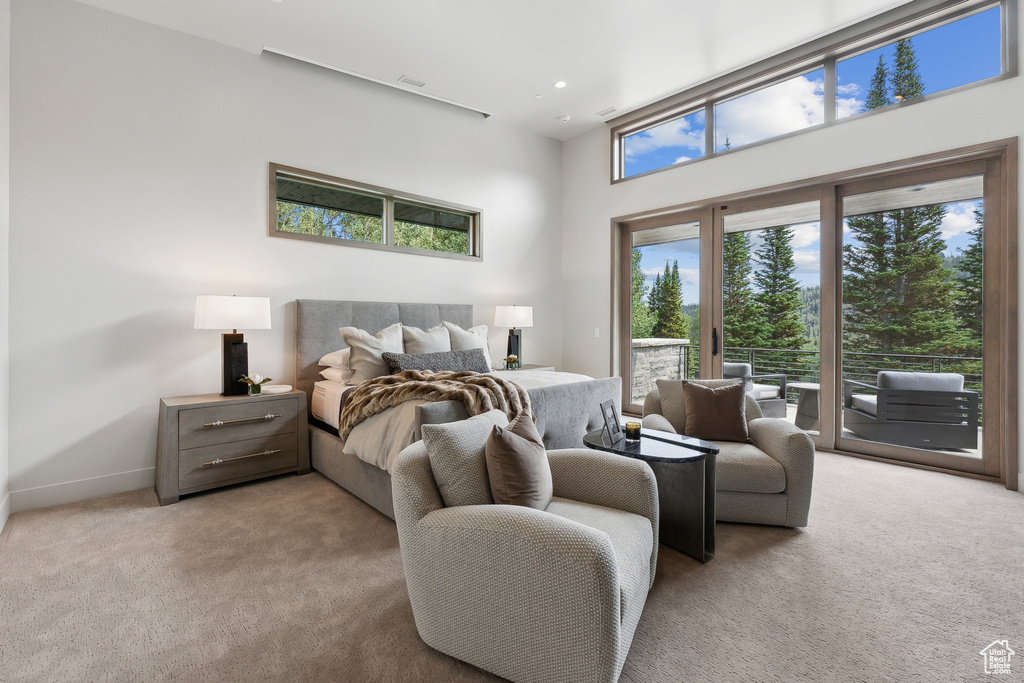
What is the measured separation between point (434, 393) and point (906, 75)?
4287 mm

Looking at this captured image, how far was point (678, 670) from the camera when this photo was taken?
1.51 m

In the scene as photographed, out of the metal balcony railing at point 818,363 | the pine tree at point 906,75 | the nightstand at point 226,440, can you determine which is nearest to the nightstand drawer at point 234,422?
the nightstand at point 226,440

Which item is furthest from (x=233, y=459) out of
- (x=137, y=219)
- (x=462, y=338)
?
(x=462, y=338)

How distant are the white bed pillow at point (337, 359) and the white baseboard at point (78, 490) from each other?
53.6 inches

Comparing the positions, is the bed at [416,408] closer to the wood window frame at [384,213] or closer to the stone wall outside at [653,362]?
the wood window frame at [384,213]

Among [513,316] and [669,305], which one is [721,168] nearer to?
[669,305]

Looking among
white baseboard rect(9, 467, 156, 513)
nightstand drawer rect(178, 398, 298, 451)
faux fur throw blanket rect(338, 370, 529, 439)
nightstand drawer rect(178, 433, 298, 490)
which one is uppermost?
faux fur throw blanket rect(338, 370, 529, 439)

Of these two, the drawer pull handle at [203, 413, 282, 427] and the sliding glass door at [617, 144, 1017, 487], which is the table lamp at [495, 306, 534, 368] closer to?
the sliding glass door at [617, 144, 1017, 487]

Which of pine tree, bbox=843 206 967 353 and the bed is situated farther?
pine tree, bbox=843 206 967 353

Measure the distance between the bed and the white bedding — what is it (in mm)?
66

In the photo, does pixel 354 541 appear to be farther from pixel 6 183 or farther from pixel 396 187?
pixel 396 187

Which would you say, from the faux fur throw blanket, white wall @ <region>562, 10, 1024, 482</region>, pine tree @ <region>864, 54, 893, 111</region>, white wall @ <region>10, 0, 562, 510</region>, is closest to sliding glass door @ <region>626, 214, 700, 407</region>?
white wall @ <region>562, 10, 1024, 482</region>

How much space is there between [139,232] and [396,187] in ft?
6.82

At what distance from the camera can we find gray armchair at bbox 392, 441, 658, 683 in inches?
50.1
